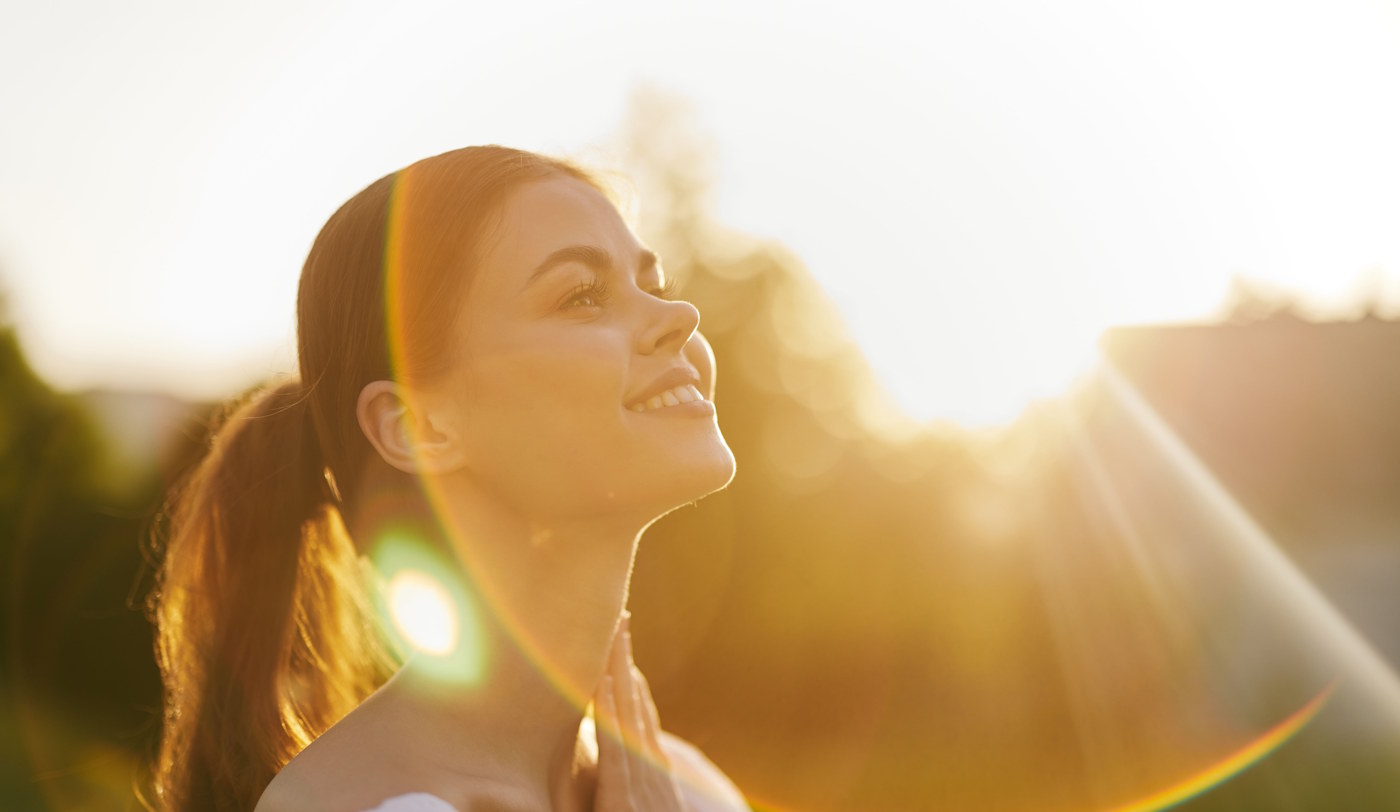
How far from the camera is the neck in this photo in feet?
6.98

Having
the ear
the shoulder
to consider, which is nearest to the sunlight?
the ear

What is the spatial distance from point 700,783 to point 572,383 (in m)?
1.32

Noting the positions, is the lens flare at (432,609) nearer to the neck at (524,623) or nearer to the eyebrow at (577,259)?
the neck at (524,623)

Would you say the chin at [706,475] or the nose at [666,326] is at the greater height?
the nose at [666,326]

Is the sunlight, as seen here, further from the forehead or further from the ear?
the forehead

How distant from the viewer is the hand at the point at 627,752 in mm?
2254

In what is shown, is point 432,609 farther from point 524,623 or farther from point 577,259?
point 577,259

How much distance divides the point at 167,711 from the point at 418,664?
973 millimetres

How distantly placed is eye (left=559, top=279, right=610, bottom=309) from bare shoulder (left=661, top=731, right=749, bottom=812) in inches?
50.3

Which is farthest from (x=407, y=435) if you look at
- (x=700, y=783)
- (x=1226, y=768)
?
(x=1226, y=768)

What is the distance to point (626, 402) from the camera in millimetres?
2070

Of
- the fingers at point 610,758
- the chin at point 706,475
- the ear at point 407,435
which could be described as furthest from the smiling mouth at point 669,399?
the fingers at point 610,758

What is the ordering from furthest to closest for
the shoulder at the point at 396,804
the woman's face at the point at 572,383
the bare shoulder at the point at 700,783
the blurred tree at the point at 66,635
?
the blurred tree at the point at 66,635, the bare shoulder at the point at 700,783, the woman's face at the point at 572,383, the shoulder at the point at 396,804

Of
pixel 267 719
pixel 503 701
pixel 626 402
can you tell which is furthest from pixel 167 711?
pixel 626 402
